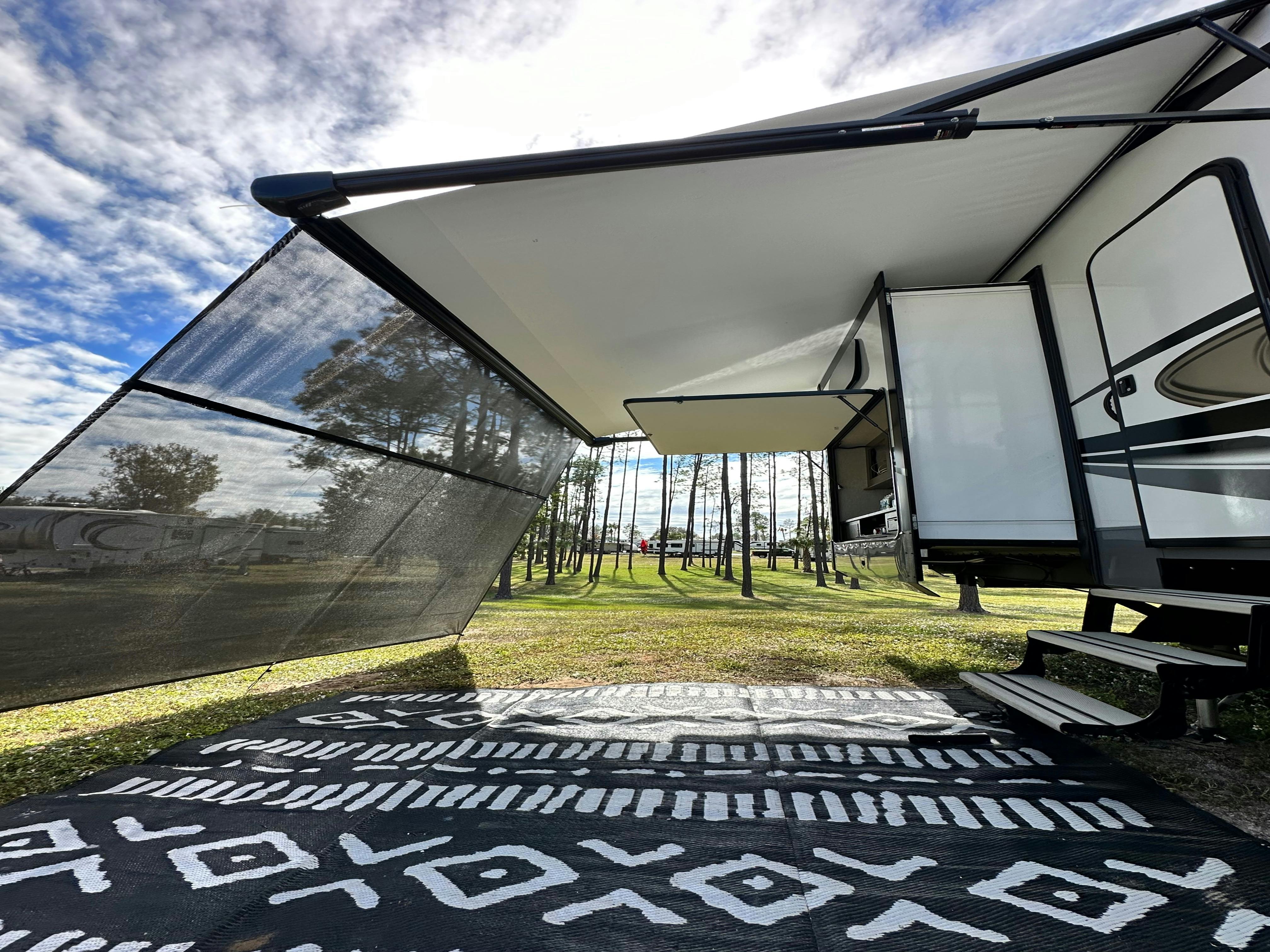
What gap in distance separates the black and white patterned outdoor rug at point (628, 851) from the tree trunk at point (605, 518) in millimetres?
17437

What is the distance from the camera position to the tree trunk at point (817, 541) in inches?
701

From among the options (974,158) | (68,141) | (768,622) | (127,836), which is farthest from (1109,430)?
(768,622)

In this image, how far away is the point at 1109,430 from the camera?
8.58 feet

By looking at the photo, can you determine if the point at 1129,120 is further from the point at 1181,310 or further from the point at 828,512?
the point at 828,512

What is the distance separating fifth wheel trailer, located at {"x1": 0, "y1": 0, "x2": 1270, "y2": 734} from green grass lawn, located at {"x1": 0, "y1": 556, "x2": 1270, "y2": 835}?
473 millimetres

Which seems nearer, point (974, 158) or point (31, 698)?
point (974, 158)

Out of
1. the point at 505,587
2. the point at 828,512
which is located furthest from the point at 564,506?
the point at 828,512

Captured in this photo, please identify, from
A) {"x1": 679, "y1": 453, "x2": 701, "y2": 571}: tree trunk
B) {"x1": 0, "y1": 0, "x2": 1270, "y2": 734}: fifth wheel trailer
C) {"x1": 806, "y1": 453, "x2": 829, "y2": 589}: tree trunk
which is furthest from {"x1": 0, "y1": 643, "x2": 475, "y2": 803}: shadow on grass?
{"x1": 679, "y1": 453, "x2": 701, "y2": 571}: tree trunk

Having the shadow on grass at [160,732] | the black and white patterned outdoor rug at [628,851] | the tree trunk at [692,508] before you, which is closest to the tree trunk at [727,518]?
the tree trunk at [692,508]

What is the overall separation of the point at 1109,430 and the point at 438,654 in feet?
18.4

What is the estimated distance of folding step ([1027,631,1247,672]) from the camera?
193cm

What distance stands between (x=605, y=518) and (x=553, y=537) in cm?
593

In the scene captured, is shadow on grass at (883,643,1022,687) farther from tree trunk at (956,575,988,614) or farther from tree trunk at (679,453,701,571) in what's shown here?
tree trunk at (679,453,701,571)

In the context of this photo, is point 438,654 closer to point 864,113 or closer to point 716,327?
point 716,327
